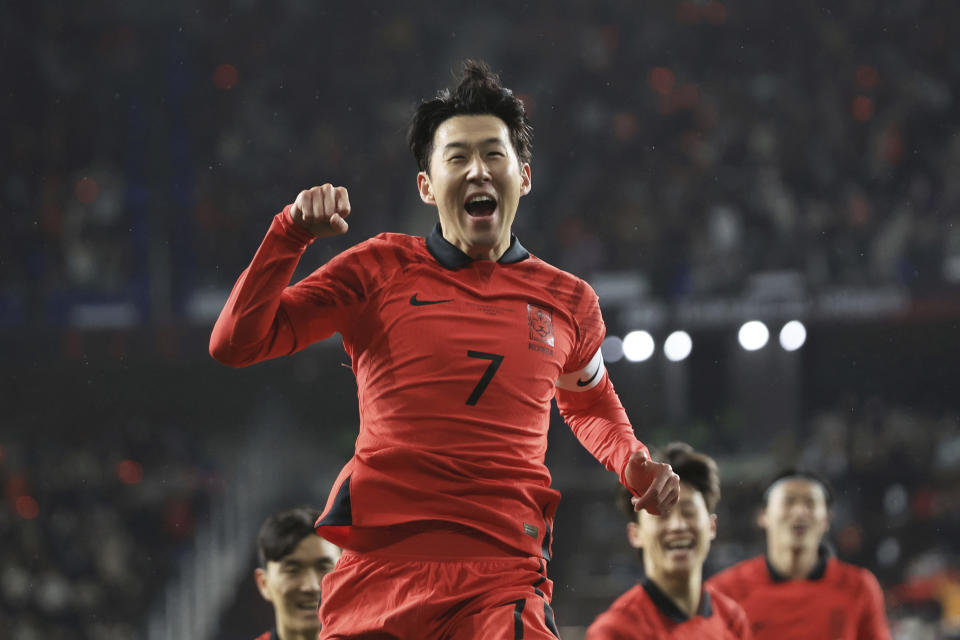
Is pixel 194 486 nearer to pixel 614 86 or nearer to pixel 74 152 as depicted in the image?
pixel 74 152

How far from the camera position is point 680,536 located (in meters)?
3.52

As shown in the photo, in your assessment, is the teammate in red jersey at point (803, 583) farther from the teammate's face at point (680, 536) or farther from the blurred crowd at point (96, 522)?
the blurred crowd at point (96, 522)

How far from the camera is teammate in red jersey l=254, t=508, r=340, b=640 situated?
333 centimetres

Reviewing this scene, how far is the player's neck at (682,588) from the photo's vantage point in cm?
358

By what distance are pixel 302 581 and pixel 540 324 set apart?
5.09ft

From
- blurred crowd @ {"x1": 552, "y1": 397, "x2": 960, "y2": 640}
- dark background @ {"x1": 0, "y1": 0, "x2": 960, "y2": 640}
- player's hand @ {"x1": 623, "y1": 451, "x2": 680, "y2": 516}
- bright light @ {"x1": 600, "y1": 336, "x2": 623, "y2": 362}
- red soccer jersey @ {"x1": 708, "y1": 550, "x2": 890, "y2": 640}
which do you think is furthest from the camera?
bright light @ {"x1": 600, "y1": 336, "x2": 623, "y2": 362}

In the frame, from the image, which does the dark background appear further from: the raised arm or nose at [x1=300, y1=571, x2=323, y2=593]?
the raised arm

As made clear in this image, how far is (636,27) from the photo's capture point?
1230 cm

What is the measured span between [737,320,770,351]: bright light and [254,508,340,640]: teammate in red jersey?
7310 mm

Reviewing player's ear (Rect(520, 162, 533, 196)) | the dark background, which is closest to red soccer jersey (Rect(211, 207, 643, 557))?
player's ear (Rect(520, 162, 533, 196))

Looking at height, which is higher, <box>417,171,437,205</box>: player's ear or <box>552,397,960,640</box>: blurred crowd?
<box>417,171,437,205</box>: player's ear

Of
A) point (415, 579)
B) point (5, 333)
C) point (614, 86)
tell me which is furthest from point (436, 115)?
point (614, 86)

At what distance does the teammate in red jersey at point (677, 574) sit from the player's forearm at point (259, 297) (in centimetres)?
190

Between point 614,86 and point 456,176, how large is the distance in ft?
33.0
